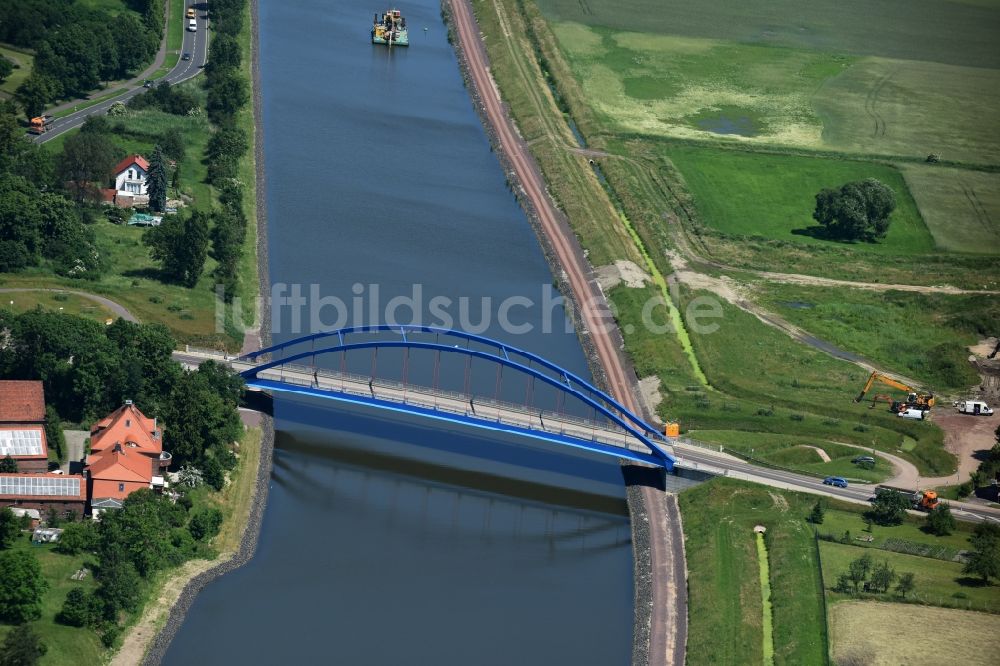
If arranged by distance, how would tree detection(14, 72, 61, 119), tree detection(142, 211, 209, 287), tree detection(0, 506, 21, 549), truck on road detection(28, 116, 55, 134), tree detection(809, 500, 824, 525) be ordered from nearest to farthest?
tree detection(0, 506, 21, 549)
tree detection(809, 500, 824, 525)
tree detection(142, 211, 209, 287)
truck on road detection(28, 116, 55, 134)
tree detection(14, 72, 61, 119)

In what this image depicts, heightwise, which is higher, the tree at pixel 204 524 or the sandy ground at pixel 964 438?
the sandy ground at pixel 964 438

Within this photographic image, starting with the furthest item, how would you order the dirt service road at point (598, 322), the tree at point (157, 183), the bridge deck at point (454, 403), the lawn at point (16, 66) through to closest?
the lawn at point (16, 66) < the tree at point (157, 183) < the bridge deck at point (454, 403) < the dirt service road at point (598, 322)

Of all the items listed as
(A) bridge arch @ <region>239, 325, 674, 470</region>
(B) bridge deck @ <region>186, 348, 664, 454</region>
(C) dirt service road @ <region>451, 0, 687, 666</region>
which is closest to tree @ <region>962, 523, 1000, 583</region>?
(C) dirt service road @ <region>451, 0, 687, 666</region>

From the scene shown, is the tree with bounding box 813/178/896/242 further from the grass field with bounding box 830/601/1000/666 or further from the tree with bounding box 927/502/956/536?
the grass field with bounding box 830/601/1000/666

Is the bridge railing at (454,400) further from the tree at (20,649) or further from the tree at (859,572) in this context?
the tree at (20,649)

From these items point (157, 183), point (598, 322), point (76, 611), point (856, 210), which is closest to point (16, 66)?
point (157, 183)

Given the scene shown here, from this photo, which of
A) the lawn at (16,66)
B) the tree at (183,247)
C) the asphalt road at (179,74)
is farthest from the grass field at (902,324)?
the lawn at (16,66)

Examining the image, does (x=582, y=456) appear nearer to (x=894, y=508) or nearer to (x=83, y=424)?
(x=894, y=508)
